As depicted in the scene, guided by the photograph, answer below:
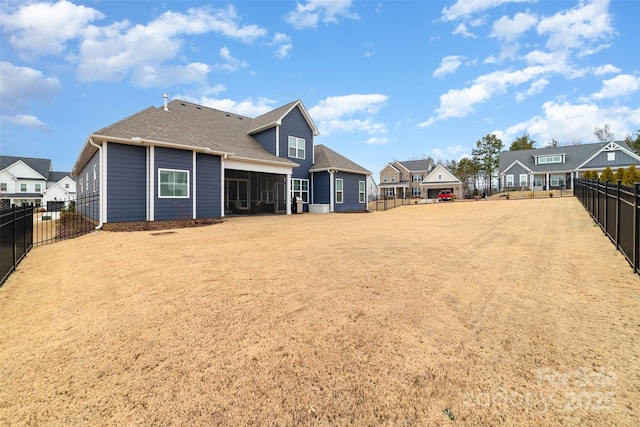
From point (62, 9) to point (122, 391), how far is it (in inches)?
612

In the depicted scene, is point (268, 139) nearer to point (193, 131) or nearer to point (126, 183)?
point (193, 131)

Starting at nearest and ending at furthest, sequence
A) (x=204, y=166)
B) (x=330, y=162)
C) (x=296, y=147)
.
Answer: (x=204, y=166), (x=296, y=147), (x=330, y=162)

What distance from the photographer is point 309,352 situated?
2439mm

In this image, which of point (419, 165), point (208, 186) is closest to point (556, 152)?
point (419, 165)

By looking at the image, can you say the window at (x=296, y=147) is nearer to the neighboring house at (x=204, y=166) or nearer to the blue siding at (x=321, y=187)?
the neighboring house at (x=204, y=166)

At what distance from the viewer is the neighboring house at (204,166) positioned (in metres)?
10.6

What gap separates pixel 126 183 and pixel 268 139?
9.63 metres

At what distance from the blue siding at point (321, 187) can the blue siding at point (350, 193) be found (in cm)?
73

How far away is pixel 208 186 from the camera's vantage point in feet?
42.9

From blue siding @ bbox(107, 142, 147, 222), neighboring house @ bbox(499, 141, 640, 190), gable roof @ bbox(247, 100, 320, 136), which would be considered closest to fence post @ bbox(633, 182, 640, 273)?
blue siding @ bbox(107, 142, 147, 222)

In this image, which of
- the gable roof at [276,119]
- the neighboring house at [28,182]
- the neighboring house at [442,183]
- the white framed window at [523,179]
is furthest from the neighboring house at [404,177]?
the neighboring house at [28,182]

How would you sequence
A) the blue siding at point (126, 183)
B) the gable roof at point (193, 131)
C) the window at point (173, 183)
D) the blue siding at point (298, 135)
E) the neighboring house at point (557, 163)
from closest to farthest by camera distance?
1. the blue siding at point (126, 183)
2. the gable roof at point (193, 131)
3. the window at point (173, 183)
4. the blue siding at point (298, 135)
5. the neighboring house at point (557, 163)

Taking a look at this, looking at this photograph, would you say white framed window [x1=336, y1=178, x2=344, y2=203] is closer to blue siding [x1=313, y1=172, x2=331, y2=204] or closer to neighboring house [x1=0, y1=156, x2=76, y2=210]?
blue siding [x1=313, y1=172, x2=331, y2=204]

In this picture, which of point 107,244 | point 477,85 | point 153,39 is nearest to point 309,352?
point 107,244
